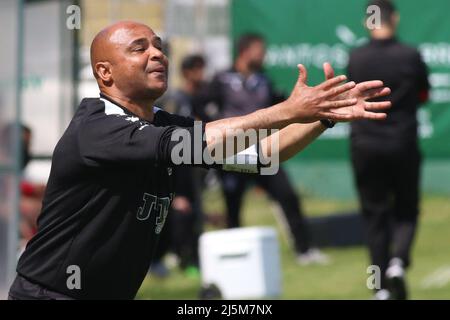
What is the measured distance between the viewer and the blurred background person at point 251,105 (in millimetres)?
11383

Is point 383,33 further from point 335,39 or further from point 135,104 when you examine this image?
point 335,39

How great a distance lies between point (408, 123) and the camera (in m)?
9.33

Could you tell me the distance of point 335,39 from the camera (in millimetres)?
14156

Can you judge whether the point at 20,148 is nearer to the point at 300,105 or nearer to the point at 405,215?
the point at 405,215

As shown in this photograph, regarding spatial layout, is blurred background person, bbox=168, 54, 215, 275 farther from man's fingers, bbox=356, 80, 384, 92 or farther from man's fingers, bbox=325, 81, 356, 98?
man's fingers, bbox=325, 81, 356, 98

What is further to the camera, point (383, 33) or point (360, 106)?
point (383, 33)

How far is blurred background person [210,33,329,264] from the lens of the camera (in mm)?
11383

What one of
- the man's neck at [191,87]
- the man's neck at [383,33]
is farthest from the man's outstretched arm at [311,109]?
the man's neck at [191,87]

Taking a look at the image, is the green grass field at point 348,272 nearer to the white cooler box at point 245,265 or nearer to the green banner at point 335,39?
the white cooler box at point 245,265

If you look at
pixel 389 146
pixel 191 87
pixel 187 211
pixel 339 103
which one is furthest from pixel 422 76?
pixel 339 103

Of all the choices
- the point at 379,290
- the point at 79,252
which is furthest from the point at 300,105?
the point at 379,290

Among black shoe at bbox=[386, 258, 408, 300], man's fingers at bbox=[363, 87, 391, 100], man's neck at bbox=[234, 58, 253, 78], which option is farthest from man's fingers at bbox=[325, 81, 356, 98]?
man's neck at bbox=[234, 58, 253, 78]

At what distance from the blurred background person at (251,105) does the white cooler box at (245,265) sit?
5.83ft

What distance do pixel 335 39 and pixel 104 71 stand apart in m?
9.23
